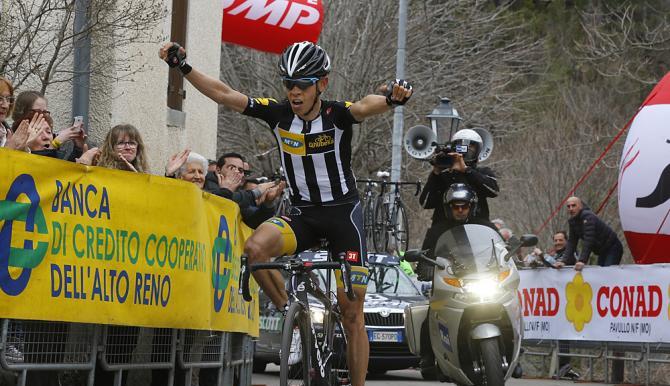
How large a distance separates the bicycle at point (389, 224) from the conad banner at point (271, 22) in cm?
479

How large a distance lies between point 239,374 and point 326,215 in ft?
9.09

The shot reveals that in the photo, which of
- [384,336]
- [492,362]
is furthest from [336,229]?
[384,336]

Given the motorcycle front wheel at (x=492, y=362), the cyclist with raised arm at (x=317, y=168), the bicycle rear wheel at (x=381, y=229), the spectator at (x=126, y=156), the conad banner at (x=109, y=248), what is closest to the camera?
the conad banner at (x=109, y=248)

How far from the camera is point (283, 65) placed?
929 centimetres

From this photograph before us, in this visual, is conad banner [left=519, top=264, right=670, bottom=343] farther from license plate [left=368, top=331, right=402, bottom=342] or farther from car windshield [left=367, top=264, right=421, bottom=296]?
license plate [left=368, top=331, right=402, bottom=342]

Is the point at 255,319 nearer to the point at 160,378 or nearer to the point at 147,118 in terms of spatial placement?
the point at 160,378

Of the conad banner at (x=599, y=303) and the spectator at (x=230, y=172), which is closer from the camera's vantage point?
the spectator at (x=230, y=172)

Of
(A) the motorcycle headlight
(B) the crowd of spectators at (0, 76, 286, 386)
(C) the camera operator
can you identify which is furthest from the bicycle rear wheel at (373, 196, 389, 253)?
(A) the motorcycle headlight

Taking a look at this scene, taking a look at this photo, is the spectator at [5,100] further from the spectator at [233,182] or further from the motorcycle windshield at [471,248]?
the motorcycle windshield at [471,248]

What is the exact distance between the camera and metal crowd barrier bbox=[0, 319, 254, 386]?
8.38 m

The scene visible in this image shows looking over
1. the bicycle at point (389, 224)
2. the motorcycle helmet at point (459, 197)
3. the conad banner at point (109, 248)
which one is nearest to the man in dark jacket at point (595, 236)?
the bicycle at point (389, 224)

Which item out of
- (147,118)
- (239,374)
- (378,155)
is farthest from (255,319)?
(378,155)

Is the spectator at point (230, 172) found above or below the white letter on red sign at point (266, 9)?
below

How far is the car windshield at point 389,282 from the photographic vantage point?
59.9 feet
